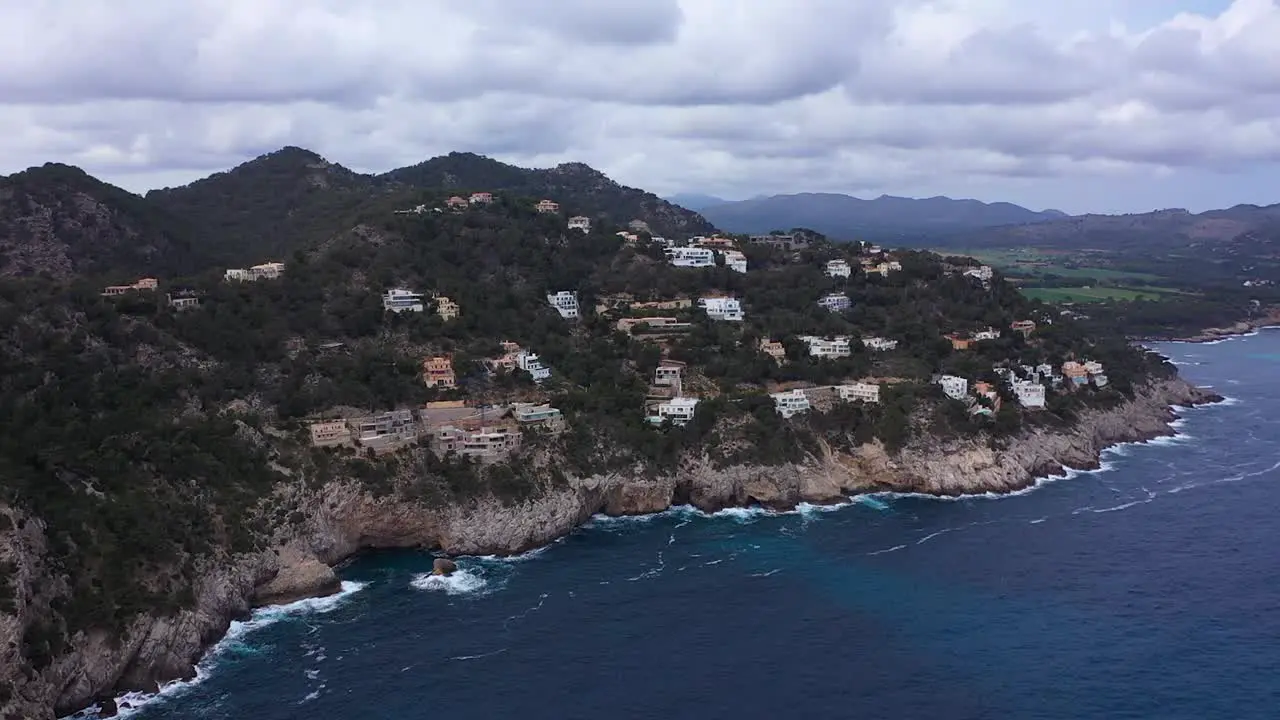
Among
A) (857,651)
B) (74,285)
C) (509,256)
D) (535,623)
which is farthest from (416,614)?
(509,256)

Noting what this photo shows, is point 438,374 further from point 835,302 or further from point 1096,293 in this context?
point 1096,293

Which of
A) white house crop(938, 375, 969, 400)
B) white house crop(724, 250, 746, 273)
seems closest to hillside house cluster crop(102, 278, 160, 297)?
white house crop(724, 250, 746, 273)

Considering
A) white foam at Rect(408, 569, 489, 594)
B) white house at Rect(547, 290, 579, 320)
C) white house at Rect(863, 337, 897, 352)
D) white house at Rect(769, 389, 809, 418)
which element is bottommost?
white foam at Rect(408, 569, 489, 594)

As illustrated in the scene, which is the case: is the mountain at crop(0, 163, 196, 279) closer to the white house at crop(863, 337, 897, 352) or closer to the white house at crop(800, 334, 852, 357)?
the white house at crop(800, 334, 852, 357)

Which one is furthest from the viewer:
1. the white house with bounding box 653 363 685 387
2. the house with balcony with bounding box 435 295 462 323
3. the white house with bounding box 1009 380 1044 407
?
the house with balcony with bounding box 435 295 462 323

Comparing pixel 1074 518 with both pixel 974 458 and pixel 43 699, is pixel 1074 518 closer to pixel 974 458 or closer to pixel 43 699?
pixel 974 458

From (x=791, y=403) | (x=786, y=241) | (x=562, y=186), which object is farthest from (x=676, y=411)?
(x=562, y=186)

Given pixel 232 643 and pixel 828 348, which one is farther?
pixel 828 348
